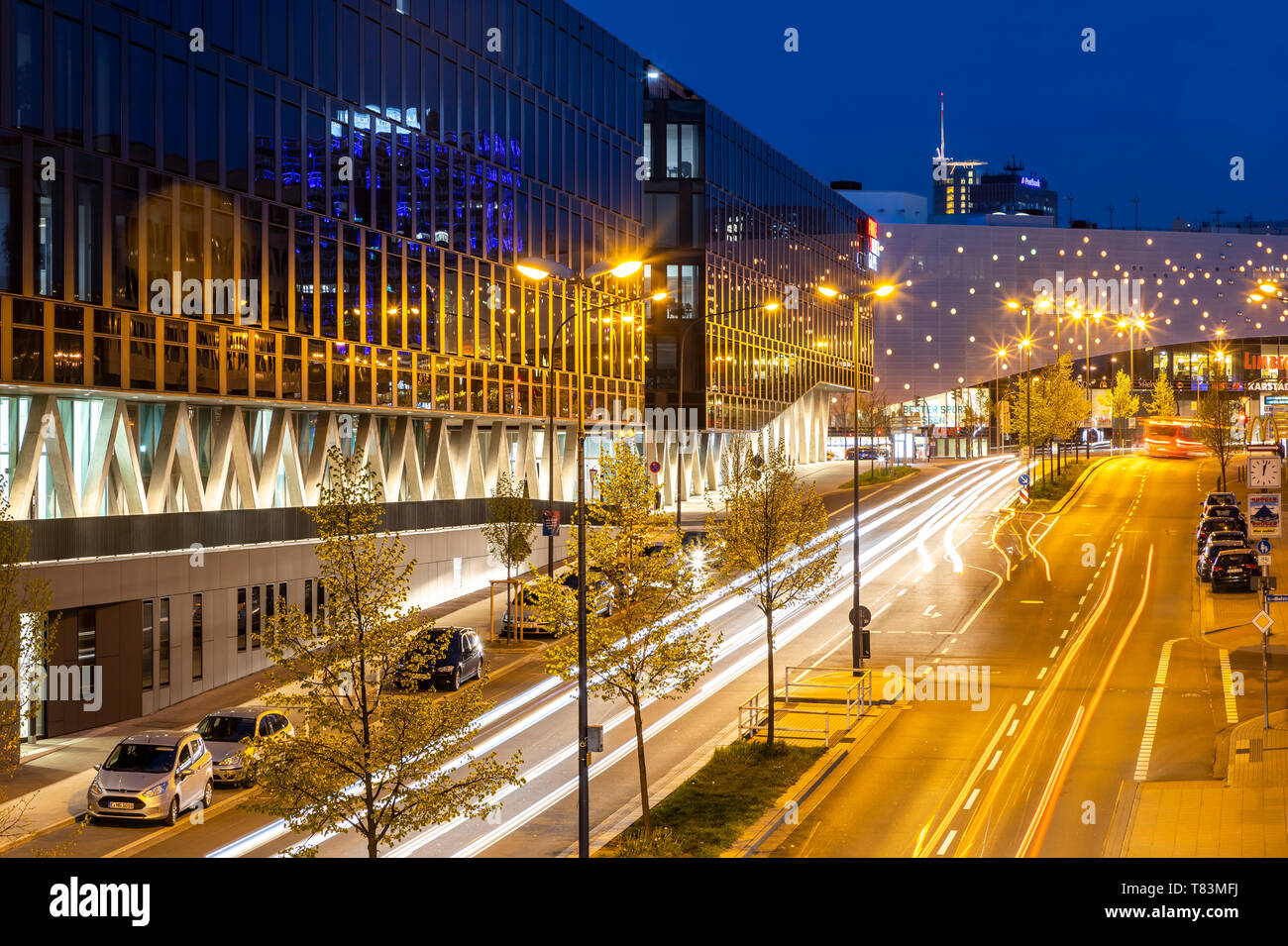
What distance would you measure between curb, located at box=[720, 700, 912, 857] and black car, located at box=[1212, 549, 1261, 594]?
20.3 meters

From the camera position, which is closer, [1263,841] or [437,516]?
[1263,841]

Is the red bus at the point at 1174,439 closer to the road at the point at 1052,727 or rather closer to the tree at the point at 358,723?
the road at the point at 1052,727

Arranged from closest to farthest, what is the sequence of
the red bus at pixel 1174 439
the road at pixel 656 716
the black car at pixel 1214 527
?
the road at pixel 656 716
the black car at pixel 1214 527
the red bus at pixel 1174 439

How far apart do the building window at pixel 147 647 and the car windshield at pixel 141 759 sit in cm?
893

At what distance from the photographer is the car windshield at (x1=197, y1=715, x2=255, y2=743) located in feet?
90.1

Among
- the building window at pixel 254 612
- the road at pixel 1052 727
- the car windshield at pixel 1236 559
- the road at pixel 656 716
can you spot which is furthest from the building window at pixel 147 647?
the car windshield at pixel 1236 559

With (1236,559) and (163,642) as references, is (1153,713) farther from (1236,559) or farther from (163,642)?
(163,642)

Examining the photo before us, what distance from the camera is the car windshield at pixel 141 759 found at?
23.5m

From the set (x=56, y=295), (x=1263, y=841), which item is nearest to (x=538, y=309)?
(x=56, y=295)

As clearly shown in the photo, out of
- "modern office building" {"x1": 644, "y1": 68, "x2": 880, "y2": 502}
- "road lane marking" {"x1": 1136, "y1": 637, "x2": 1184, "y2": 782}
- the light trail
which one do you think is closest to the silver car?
the light trail
